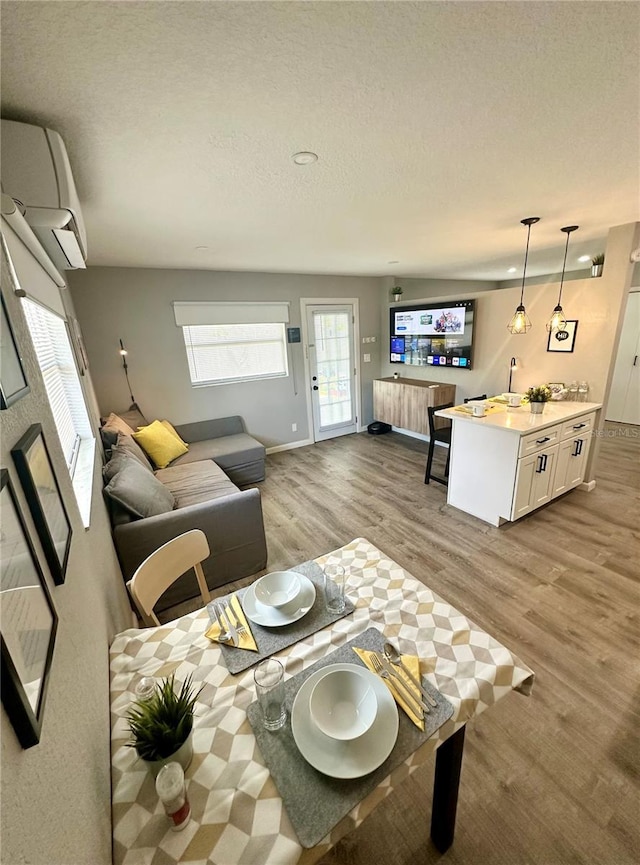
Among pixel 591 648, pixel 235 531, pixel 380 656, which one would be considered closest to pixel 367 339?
pixel 235 531

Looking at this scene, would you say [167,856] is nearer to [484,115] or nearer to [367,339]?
[484,115]

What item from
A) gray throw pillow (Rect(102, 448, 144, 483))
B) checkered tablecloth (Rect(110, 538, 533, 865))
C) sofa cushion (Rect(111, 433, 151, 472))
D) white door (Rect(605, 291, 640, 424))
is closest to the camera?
checkered tablecloth (Rect(110, 538, 533, 865))

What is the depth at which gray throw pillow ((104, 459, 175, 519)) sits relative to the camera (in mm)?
2061

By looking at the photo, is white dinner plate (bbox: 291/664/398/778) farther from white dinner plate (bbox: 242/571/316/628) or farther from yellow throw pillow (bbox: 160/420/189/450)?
yellow throw pillow (bbox: 160/420/189/450)

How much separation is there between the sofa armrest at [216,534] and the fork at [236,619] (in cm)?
Result: 104

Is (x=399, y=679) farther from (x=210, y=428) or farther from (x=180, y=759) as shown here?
(x=210, y=428)

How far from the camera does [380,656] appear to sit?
1030 millimetres

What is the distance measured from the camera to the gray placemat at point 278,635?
1.06 metres

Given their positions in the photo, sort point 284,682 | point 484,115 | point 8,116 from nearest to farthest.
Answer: point 284,682 → point 8,116 → point 484,115

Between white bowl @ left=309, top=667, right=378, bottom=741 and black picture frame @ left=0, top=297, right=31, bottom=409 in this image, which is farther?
white bowl @ left=309, top=667, right=378, bottom=741

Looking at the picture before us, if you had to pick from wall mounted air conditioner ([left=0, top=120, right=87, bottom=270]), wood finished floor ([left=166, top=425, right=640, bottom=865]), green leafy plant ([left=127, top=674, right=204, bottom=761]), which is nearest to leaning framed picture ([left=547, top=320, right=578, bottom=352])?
wood finished floor ([left=166, top=425, right=640, bottom=865])

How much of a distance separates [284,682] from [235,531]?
57.8 inches

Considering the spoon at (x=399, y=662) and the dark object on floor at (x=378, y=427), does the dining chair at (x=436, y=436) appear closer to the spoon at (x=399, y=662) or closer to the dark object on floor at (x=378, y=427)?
the dark object on floor at (x=378, y=427)

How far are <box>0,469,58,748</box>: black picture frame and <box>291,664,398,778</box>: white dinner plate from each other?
0.59 metres
